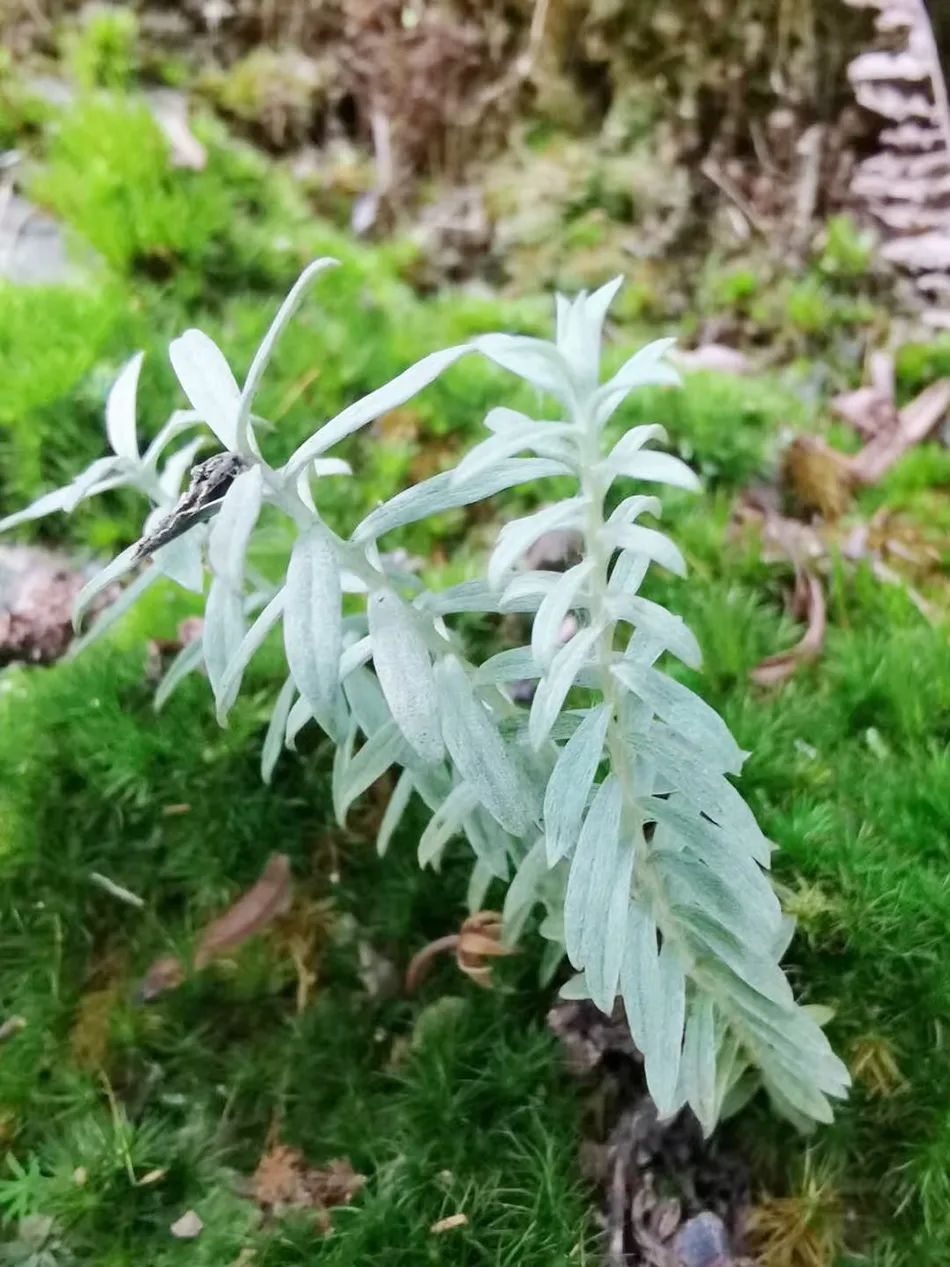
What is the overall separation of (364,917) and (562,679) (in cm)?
97

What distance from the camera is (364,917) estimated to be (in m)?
1.82

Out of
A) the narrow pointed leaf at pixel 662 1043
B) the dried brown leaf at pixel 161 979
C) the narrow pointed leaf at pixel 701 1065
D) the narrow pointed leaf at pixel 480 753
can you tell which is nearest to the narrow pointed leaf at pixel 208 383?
the narrow pointed leaf at pixel 480 753

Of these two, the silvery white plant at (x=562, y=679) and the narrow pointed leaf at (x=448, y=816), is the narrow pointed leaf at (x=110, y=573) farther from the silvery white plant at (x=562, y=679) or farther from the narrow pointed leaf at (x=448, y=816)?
the narrow pointed leaf at (x=448, y=816)

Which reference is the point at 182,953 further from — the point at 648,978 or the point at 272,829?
the point at 648,978

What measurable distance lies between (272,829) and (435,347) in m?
1.32

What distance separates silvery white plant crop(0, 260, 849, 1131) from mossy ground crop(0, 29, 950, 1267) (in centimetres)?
27

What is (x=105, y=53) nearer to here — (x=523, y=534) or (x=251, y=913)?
(x=251, y=913)

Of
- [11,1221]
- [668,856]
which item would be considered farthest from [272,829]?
[668,856]

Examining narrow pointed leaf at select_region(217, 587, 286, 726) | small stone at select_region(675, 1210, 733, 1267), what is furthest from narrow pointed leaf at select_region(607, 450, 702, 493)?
small stone at select_region(675, 1210, 733, 1267)

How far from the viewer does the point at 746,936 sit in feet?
3.82

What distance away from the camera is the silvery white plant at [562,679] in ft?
3.24

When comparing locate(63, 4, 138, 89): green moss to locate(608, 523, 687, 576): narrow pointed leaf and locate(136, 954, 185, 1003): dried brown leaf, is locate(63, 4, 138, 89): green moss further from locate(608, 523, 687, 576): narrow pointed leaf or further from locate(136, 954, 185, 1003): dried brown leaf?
locate(608, 523, 687, 576): narrow pointed leaf

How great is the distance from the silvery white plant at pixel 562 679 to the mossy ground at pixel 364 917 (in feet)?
0.88

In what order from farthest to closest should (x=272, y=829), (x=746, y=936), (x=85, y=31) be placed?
(x=85, y=31), (x=272, y=829), (x=746, y=936)
